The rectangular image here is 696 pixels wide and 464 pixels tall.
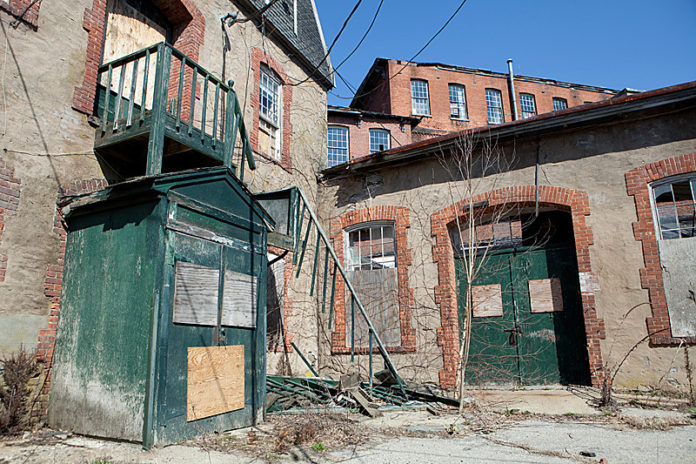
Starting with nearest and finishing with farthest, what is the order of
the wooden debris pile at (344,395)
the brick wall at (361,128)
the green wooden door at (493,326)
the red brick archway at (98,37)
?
1. the red brick archway at (98,37)
2. the wooden debris pile at (344,395)
3. the green wooden door at (493,326)
4. the brick wall at (361,128)

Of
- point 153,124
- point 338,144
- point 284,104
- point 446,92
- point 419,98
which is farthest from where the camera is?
point 446,92

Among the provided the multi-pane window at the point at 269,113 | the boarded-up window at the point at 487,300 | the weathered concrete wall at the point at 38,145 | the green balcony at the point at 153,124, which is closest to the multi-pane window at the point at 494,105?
the multi-pane window at the point at 269,113

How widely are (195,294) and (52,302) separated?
179cm

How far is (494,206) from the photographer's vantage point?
29.5 feet

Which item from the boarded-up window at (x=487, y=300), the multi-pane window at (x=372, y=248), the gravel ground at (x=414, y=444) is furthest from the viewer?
the multi-pane window at (x=372, y=248)

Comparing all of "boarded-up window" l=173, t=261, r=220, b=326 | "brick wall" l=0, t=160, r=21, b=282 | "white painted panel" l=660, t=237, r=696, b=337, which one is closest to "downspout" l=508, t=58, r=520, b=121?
"white painted panel" l=660, t=237, r=696, b=337

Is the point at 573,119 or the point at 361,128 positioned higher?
the point at 361,128

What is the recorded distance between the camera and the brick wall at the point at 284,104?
9.34 m

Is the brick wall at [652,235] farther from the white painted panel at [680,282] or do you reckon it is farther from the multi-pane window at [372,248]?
the multi-pane window at [372,248]

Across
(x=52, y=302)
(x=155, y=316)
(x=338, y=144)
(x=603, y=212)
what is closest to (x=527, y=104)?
(x=338, y=144)

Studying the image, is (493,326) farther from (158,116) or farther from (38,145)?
(38,145)

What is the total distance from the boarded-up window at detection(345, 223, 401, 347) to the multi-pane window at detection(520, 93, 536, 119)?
20.6 m

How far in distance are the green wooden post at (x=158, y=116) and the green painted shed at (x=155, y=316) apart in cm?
65

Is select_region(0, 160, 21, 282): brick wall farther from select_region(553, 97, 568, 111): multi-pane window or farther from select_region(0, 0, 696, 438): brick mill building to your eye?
select_region(553, 97, 568, 111): multi-pane window
